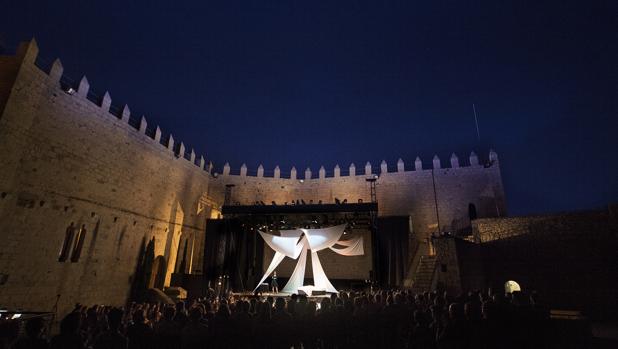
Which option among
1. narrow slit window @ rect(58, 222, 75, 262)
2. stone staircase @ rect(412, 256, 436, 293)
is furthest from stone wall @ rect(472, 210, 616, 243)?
narrow slit window @ rect(58, 222, 75, 262)

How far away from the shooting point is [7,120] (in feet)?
26.2

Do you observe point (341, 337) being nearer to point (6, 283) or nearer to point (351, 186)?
point (6, 283)

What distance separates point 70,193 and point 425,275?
14.4 m

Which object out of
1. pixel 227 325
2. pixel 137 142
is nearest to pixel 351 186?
pixel 137 142

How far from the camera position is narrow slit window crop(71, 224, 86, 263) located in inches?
387

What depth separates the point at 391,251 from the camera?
41.5 feet

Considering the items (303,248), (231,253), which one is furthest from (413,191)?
(231,253)

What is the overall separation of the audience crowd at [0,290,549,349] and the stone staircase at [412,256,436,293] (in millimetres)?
7603

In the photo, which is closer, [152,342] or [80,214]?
[152,342]

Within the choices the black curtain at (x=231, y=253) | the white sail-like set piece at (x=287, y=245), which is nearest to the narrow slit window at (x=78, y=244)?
the black curtain at (x=231, y=253)

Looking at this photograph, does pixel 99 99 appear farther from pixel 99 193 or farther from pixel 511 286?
pixel 511 286

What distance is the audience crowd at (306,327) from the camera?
10.4 feet

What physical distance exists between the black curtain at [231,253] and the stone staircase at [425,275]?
811 cm

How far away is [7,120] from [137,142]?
481 centimetres
